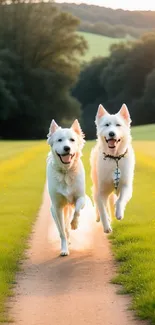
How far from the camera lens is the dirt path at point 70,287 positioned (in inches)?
274

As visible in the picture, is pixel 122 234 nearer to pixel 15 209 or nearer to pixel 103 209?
pixel 103 209

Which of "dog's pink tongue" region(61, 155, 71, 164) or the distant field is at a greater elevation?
"dog's pink tongue" region(61, 155, 71, 164)

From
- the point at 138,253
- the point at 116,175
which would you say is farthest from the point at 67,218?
the point at 138,253

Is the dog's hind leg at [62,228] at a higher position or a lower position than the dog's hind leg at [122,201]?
lower

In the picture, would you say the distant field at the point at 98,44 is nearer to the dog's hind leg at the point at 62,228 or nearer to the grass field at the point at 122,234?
the grass field at the point at 122,234

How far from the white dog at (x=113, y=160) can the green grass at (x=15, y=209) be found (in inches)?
59.2

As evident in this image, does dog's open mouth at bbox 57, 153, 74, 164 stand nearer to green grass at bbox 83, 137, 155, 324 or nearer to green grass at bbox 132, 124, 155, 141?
green grass at bbox 83, 137, 155, 324

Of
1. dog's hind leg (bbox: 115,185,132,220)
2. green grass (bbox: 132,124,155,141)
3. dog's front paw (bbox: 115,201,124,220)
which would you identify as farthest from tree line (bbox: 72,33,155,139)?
dog's front paw (bbox: 115,201,124,220)

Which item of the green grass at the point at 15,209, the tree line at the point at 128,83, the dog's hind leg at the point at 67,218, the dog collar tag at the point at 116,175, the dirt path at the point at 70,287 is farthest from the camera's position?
the tree line at the point at 128,83

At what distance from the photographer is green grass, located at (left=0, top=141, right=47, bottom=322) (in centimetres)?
910

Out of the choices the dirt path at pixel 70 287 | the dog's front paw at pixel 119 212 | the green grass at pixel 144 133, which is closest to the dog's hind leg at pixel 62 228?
the dirt path at pixel 70 287

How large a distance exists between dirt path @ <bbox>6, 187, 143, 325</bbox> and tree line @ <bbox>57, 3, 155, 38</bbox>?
14293 cm

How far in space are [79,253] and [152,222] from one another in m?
3.24

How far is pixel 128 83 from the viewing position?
91.1 metres
